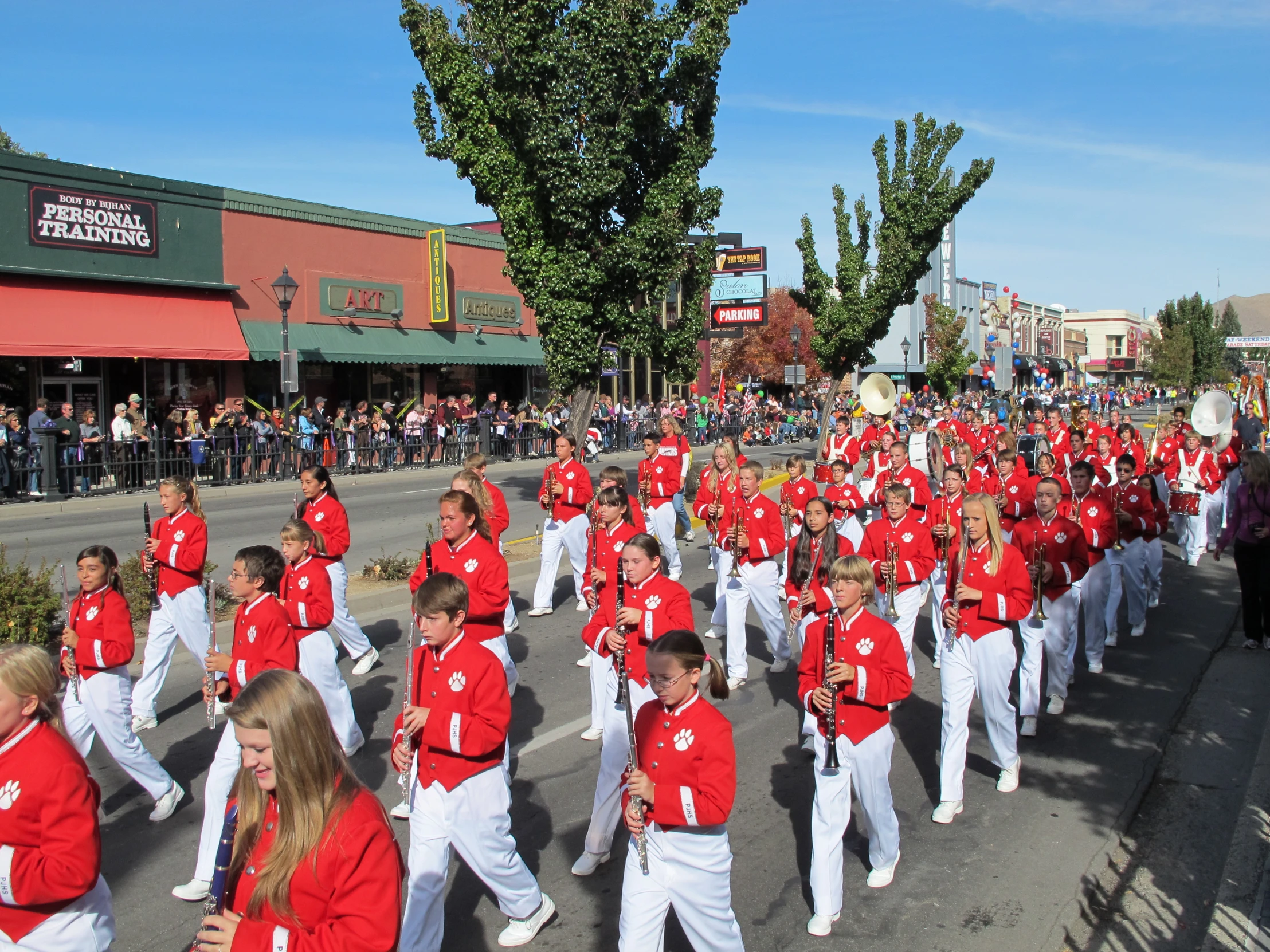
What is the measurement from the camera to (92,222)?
24.2 metres

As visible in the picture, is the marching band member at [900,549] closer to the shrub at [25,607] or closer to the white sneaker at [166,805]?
the white sneaker at [166,805]

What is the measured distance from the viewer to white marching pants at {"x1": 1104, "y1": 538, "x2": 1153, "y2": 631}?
35.3ft

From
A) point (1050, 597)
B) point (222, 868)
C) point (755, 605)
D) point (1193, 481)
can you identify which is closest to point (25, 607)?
point (755, 605)

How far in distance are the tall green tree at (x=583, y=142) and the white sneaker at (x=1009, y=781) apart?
1088 centimetres

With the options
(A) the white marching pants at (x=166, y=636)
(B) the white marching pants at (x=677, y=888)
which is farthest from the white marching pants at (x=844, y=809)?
(A) the white marching pants at (x=166, y=636)

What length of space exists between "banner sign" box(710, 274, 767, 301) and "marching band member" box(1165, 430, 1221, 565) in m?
24.8

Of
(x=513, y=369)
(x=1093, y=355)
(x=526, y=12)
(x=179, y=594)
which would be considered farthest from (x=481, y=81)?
(x=1093, y=355)

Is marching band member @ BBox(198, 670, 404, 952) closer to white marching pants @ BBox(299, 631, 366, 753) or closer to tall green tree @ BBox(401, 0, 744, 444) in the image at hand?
white marching pants @ BBox(299, 631, 366, 753)

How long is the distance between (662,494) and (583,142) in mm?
6112

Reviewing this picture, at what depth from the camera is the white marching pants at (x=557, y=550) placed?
1143 centimetres

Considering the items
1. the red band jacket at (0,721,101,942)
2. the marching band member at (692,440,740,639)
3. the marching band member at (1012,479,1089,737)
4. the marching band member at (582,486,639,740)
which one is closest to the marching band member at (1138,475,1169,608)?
the marching band member at (1012,479,1089,737)

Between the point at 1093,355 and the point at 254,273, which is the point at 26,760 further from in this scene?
the point at 1093,355

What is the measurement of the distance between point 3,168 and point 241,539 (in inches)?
516

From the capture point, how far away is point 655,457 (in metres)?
12.9
